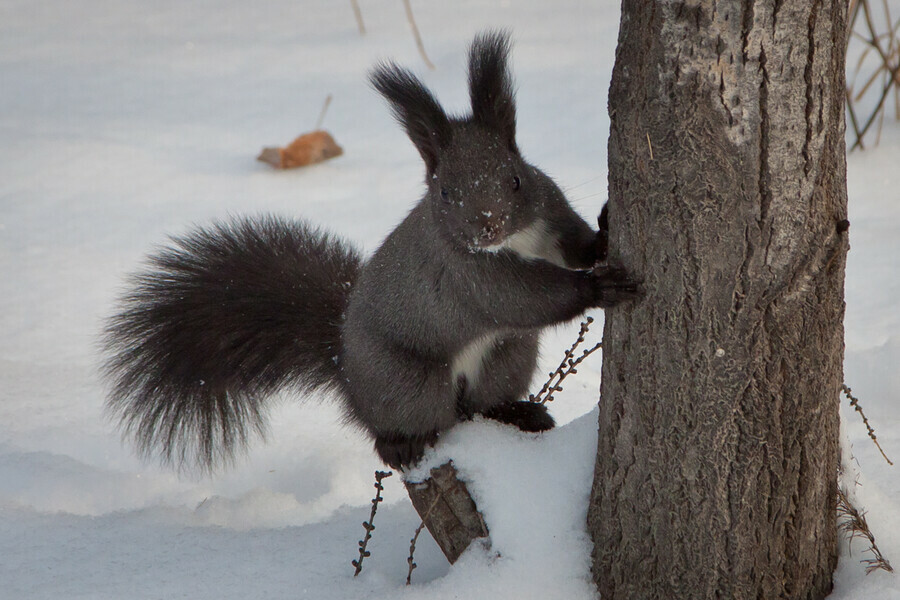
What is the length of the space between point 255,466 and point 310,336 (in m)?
0.52

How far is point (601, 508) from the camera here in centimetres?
134

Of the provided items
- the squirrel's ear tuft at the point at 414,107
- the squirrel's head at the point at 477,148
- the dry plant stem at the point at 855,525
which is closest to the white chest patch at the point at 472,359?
the squirrel's head at the point at 477,148

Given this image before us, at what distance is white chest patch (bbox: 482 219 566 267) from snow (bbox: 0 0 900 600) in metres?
0.28

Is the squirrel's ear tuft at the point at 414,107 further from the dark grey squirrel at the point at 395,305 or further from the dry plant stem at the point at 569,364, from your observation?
the dry plant stem at the point at 569,364

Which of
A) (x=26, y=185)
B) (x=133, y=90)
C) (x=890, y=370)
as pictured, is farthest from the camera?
(x=133, y=90)

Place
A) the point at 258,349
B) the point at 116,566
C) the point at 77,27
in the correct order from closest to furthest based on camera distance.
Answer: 1. the point at 116,566
2. the point at 258,349
3. the point at 77,27

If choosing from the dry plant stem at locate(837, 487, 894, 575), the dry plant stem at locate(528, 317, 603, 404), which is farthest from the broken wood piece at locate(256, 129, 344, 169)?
the dry plant stem at locate(837, 487, 894, 575)

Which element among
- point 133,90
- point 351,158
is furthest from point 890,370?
point 133,90

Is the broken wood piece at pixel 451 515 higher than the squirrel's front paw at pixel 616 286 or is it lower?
lower

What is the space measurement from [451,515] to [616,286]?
0.53 metres

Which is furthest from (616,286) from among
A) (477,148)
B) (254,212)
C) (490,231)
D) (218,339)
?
(254,212)

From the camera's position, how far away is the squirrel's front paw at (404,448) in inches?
64.7

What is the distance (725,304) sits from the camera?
114 cm

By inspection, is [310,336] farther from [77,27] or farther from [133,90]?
[77,27]
